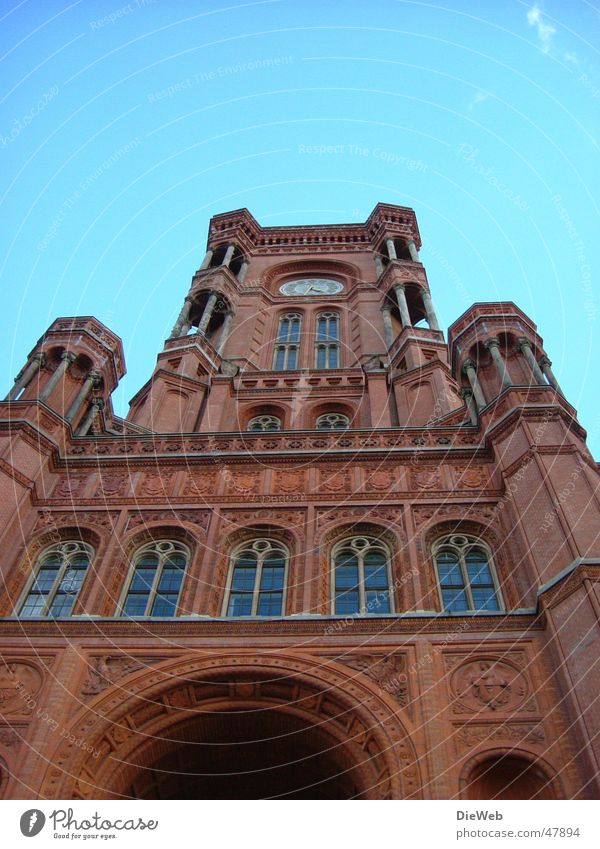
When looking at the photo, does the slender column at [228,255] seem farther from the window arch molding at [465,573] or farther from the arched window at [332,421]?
the window arch molding at [465,573]

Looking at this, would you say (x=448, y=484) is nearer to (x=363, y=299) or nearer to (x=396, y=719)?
(x=396, y=719)

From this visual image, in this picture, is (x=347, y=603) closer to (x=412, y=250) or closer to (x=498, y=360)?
(x=498, y=360)

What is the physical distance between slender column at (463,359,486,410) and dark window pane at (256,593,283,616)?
25.8ft

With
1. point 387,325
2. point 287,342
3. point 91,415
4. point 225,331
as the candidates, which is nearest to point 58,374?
point 91,415

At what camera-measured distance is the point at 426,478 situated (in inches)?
771

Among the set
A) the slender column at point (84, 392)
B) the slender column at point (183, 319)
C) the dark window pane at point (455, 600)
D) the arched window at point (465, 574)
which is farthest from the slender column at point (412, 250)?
the dark window pane at point (455, 600)

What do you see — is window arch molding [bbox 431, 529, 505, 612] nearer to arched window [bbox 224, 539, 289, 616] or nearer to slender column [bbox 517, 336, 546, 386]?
arched window [bbox 224, 539, 289, 616]

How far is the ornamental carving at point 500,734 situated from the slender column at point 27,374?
14184 millimetres

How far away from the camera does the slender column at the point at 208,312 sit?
1350 inches

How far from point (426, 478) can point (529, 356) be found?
5.04 meters

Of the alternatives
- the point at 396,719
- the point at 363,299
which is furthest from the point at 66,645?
the point at 363,299

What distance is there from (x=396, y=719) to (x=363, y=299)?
28666mm
